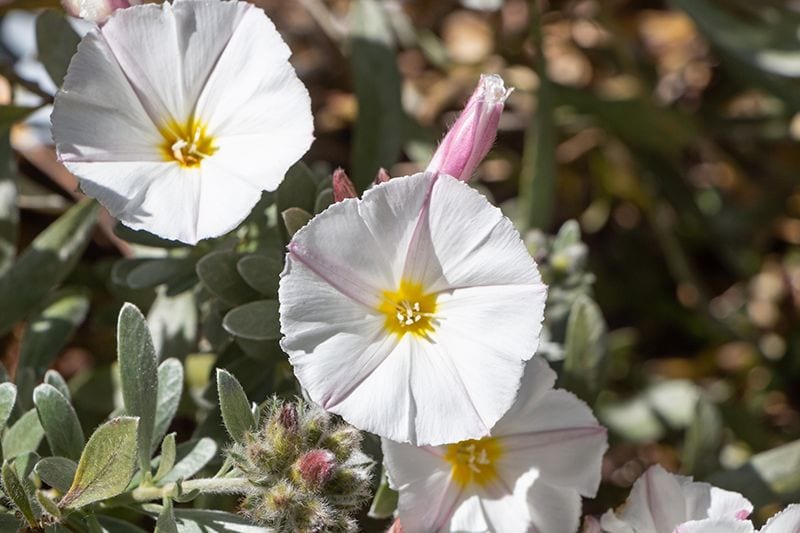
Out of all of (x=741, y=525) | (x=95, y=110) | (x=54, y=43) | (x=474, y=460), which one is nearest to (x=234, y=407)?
(x=474, y=460)

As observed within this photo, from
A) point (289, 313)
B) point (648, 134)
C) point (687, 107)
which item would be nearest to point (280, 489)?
point (289, 313)

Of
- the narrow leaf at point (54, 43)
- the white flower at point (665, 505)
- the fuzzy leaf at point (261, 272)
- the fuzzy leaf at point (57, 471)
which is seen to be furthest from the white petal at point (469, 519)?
the narrow leaf at point (54, 43)

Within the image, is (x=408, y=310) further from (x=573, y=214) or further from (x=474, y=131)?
(x=573, y=214)

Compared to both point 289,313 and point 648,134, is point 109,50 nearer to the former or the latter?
point 289,313

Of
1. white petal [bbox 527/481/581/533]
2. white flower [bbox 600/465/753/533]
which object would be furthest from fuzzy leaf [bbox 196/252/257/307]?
white flower [bbox 600/465/753/533]

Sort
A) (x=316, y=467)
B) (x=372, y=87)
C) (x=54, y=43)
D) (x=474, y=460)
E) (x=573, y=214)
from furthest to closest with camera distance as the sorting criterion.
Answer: (x=573, y=214), (x=372, y=87), (x=54, y=43), (x=474, y=460), (x=316, y=467)

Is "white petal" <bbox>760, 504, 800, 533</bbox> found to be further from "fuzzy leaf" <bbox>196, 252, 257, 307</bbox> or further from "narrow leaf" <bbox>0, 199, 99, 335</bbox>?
"narrow leaf" <bbox>0, 199, 99, 335</bbox>
